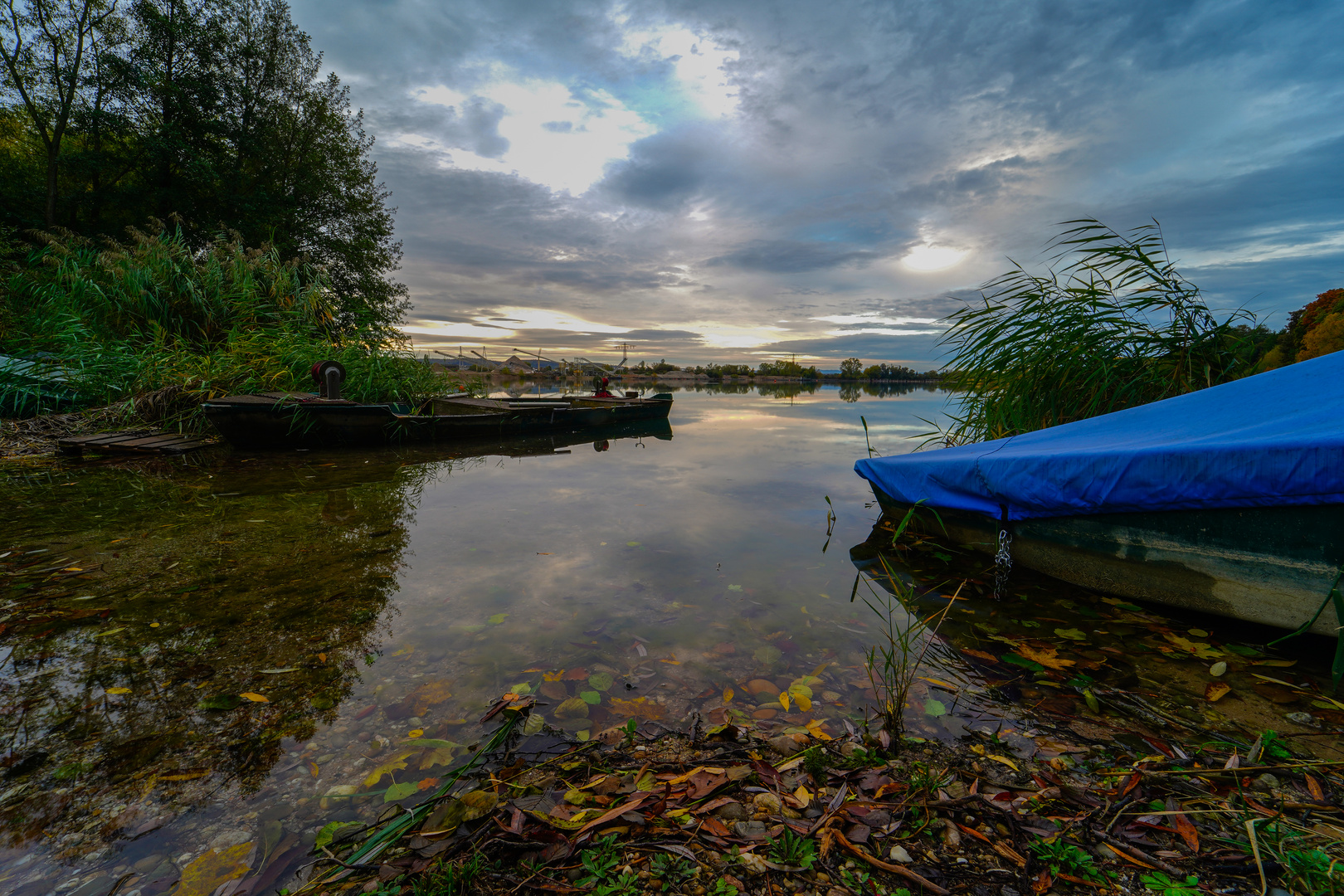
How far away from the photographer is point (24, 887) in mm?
1306

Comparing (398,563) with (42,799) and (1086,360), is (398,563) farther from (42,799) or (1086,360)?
(1086,360)

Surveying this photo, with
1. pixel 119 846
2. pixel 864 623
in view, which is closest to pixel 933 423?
pixel 864 623

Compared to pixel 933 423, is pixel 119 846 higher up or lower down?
lower down

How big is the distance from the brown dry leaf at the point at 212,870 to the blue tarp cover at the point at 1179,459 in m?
4.07

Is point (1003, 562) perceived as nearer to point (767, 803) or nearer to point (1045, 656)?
point (1045, 656)

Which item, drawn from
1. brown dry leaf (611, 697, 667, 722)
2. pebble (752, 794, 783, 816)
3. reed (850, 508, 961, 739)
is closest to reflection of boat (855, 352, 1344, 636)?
reed (850, 508, 961, 739)

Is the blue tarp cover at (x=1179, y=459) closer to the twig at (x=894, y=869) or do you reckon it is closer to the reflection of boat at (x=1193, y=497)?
the reflection of boat at (x=1193, y=497)

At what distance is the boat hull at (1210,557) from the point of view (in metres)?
2.38

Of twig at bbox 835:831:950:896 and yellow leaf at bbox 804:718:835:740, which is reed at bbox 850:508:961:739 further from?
twig at bbox 835:831:950:896

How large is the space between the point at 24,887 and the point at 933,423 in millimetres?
7202

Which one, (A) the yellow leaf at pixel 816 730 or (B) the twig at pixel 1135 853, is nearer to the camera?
(B) the twig at pixel 1135 853

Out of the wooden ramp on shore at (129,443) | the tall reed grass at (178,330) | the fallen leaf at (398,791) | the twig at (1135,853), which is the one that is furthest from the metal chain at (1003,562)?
the tall reed grass at (178,330)

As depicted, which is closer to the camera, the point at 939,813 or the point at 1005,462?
the point at 939,813

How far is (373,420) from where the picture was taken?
334 inches
